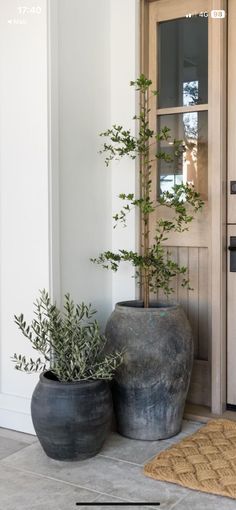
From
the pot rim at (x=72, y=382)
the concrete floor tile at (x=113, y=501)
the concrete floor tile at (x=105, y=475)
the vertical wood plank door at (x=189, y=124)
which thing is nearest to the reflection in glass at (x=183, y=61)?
the vertical wood plank door at (x=189, y=124)

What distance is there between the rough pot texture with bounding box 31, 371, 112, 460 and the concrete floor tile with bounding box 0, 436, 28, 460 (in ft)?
0.69

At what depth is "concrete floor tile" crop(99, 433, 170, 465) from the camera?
229 centimetres

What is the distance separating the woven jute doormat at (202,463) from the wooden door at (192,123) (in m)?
0.41

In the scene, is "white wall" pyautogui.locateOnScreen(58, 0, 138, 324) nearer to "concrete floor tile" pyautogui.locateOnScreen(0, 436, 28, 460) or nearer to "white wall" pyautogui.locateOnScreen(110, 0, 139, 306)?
"white wall" pyautogui.locateOnScreen(110, 0, 139, 306)

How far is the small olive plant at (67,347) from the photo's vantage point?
2246mm

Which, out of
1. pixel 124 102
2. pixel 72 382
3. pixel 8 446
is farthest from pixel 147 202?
pixel 8 446

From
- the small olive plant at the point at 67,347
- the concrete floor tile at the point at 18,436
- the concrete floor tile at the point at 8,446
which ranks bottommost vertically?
the concrete floor tile at the point at 18,436

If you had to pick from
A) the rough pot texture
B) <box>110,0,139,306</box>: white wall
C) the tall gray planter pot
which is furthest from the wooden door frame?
the rough pot texture

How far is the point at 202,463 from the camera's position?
2.18 meters

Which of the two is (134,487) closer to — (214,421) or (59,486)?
(59,486)

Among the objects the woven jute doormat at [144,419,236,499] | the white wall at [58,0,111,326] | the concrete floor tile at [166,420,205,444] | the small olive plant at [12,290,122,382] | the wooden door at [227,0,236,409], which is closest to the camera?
the woven jute doormat at [144,419,236,499]

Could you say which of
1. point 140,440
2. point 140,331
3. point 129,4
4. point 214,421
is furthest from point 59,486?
point 129,4

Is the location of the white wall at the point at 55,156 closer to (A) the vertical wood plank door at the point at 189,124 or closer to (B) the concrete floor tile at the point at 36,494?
(A) the vertical wood plank door at the point at 189,124

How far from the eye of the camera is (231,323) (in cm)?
274
